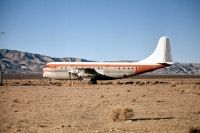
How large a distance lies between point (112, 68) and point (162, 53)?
864 centimetres

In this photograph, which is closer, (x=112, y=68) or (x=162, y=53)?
(x=112, y=68)

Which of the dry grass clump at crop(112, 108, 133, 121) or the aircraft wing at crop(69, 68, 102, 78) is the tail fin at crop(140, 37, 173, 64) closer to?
the aircraft wing at crop(69, 68, 102, 78)

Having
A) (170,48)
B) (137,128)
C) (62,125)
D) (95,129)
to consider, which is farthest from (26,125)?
(170,48)

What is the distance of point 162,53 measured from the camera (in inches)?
2483

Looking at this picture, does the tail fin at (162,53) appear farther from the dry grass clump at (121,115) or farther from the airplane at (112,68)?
the dry grass clump at (121,115)

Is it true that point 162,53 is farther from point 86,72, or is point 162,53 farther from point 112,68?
point 86,72

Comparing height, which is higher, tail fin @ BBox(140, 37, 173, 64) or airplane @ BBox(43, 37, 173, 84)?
tail fin @ BBox(140, 37, 173, 64)

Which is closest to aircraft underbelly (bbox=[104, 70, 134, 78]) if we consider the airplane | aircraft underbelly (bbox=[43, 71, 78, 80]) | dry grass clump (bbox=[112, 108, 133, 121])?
the airplane

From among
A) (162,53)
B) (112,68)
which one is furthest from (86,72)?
(162,53)

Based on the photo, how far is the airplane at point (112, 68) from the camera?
6150cm

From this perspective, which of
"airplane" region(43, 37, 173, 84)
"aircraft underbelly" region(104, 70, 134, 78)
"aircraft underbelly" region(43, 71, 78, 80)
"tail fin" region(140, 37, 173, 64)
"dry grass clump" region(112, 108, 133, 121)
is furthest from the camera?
"aircraft underbelly" region(43, 71, 78, 80)

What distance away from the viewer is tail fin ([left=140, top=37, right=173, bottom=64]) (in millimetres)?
62781

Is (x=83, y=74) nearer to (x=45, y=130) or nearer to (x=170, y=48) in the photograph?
(x=170, y=48)

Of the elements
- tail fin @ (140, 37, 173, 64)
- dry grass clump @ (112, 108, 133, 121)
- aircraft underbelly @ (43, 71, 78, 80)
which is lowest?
dry grass clump @ (112, 108, 133, 121)
